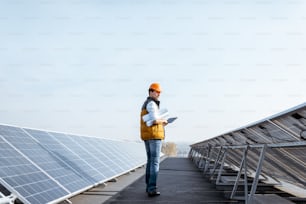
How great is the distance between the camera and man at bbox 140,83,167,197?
236 inches

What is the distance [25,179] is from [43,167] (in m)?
1.04

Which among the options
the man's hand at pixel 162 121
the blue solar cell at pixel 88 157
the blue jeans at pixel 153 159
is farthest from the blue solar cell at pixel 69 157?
the man's hand at pixel 162 121

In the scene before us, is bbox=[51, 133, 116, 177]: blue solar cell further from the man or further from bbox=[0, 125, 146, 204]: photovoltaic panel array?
the man

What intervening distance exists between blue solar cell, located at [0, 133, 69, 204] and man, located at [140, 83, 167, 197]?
5.41 ft

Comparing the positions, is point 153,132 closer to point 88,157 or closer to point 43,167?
point 43,167

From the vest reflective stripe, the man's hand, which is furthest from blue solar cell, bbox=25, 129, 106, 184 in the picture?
the man's hand

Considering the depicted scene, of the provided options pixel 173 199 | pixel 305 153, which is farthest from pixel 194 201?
pixel 305 153

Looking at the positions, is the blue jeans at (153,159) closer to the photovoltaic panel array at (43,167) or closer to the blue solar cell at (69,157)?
the photovoltaic panel array at (43,167)

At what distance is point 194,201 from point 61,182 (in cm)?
249

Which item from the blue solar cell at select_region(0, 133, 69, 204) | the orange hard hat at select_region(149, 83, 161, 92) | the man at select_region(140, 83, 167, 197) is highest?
the orange hard hat at select_region(149, 83, 161, 92)

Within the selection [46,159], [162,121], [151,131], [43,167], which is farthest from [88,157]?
[162,121]

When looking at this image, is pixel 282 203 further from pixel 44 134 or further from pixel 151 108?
pixel 44 134

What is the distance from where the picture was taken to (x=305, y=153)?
437 centimetres

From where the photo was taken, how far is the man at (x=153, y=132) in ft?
19.7
